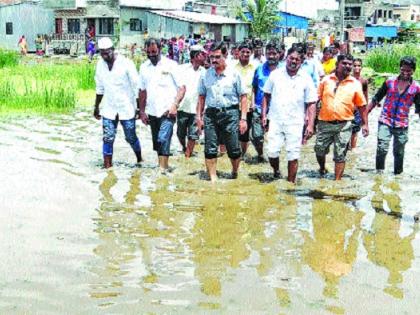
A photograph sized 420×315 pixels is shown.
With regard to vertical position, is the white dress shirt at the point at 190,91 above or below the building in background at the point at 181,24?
below

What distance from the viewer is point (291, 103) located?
23.9ft

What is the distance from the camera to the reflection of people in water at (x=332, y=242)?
15.4 feet

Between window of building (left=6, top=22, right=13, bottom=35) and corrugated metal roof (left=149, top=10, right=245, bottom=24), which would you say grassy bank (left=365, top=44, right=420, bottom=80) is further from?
window of building (left=6, top=22, right=13, bottom=35)

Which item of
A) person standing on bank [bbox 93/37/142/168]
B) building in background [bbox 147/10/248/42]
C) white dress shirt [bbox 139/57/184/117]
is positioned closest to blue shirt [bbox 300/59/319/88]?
white dress shirt [bbox 139/57/184/117]

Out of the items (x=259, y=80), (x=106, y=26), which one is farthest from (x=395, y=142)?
(x=106, y=26)

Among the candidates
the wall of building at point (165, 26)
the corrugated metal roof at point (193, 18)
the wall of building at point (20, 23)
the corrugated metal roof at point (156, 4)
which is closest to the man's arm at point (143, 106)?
the wall of building at point (20, 23)

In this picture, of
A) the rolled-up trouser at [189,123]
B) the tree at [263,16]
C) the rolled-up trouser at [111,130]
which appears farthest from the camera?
the tree at [263,16]

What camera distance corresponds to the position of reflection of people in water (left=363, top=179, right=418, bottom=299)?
463cm

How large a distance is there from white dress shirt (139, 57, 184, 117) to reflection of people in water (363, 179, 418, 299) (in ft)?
8.71

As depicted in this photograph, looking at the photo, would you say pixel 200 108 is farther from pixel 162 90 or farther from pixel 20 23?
pixel 20 23

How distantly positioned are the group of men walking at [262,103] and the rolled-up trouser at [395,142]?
12 millimetres

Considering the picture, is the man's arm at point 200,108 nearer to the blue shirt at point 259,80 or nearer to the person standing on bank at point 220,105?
the person standing on bank at point 220,105

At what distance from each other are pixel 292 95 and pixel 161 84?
5.21 feet

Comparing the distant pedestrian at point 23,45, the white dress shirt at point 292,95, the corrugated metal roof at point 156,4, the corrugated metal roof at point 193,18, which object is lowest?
the white dress shirt at point 292,95
